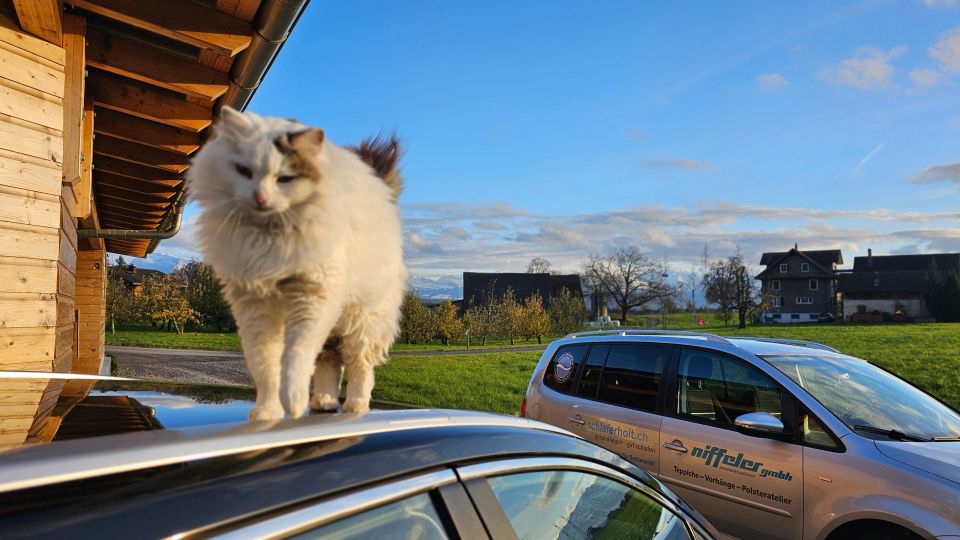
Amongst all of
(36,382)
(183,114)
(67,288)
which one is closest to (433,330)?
(67,288)

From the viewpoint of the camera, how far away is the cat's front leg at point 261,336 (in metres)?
1.11

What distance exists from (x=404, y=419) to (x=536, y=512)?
596 millimetres

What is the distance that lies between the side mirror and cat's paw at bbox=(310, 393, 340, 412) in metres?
3.89

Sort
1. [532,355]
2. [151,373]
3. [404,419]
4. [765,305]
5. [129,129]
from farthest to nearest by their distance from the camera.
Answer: [765,305] → [532,355] → [151,373] → [129,129] → [404,419]

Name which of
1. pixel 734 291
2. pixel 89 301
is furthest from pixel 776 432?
pixel 734 291

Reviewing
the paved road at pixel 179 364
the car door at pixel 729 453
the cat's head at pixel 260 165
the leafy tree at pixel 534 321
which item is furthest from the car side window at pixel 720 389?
the leafy tree at pixel 534 321

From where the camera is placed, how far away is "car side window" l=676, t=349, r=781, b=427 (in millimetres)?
4879

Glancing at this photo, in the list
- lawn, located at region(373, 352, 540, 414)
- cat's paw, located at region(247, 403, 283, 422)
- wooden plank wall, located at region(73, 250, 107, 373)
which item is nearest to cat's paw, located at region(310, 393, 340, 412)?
cat's paw, located at region(247, 403, 283, 422)

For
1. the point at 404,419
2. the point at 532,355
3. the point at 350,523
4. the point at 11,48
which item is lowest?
the point at 532,355

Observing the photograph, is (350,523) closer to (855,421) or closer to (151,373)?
(855,421)

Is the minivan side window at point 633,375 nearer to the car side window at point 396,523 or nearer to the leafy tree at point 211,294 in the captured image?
the leafy tree at point 211,294

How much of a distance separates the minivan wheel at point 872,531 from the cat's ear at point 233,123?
449cm

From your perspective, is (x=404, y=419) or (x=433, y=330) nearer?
(x=404, y=419)

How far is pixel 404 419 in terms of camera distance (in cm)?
158
